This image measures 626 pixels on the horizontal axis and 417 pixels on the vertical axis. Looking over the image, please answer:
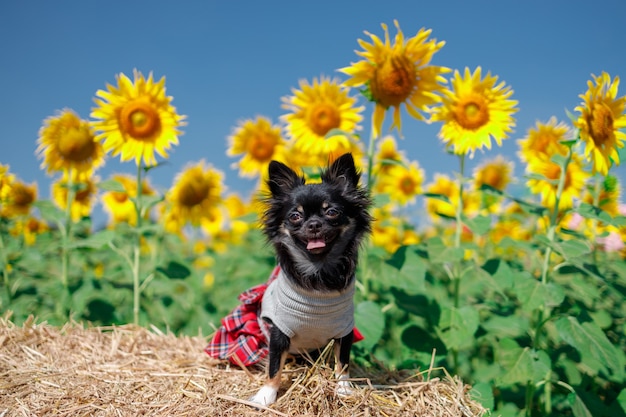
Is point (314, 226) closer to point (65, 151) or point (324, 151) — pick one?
point (324, 151)

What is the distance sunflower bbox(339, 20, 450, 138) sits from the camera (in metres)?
4.72

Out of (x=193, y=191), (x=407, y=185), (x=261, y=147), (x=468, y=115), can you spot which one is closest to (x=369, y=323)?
(x=468, y=115)

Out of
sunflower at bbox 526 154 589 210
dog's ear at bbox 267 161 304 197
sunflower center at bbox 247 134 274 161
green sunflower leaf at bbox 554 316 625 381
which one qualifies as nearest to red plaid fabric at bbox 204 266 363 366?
dog's ear at bbox 267 161 304 197

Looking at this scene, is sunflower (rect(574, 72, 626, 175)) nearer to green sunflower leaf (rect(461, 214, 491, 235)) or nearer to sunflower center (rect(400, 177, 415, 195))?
green sunflower leaf (rect(461, 214, 491, 235))

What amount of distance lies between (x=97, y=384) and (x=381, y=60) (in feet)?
11.2

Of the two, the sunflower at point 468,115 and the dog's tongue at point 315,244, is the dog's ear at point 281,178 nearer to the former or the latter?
the dog's tongue at point 315,244

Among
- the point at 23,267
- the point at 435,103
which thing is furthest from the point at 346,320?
the point at 23,267

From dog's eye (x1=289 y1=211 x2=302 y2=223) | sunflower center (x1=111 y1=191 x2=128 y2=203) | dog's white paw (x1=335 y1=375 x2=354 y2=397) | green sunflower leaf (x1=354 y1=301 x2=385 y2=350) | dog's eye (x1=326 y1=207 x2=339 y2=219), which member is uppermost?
dog's eye (x1=326 y1=207 x2=339 y2=219)

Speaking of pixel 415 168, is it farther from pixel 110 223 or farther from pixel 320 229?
pixel 320 229

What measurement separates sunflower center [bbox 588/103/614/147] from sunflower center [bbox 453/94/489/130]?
0.89 metres

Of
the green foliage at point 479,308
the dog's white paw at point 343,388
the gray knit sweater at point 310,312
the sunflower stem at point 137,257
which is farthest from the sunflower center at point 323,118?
the dog's white paw at point 343,388

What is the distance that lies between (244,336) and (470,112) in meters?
2.77

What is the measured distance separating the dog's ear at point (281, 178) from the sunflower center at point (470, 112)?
2125mm

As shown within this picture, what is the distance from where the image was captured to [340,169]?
128 inches
